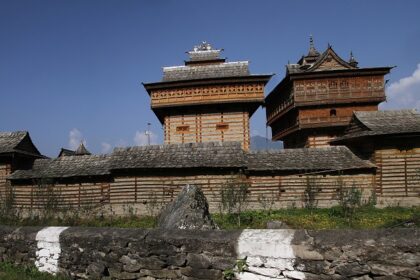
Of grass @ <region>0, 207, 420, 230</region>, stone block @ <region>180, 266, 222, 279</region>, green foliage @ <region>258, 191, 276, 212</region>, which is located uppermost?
stone block @ <region>180, 266, 222, 279</region>

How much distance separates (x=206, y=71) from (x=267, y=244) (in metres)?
23.1

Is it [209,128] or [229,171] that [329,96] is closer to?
[209,128]

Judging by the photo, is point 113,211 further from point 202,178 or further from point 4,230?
point 4,230

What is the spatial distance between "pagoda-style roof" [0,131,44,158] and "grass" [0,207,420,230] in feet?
16.3

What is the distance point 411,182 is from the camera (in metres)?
18.8

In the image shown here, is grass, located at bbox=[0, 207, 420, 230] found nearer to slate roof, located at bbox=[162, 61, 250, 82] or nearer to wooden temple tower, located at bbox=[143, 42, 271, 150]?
wooden temple tower, located at bbox=[143, 42, 271, 150]

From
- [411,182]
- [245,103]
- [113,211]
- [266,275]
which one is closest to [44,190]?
[113,211]

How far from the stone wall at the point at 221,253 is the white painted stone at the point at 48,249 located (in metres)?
0.01

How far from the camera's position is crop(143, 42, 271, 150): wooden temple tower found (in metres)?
24.9

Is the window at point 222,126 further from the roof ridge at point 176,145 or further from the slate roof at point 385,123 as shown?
the slate roof at point 385,123

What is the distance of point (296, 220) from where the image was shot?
46.9 ft

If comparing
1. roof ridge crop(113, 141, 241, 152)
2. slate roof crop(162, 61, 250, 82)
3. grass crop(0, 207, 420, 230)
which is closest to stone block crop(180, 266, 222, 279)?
grass crop(0, 207, 420, 230)

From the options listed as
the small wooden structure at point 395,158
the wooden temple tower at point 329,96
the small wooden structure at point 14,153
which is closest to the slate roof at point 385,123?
the small wooden structure at point 395,158

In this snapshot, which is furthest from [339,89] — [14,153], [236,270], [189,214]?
[236,270]
